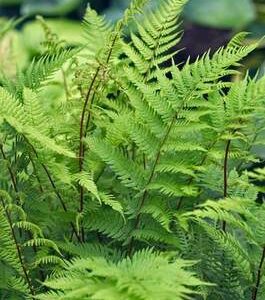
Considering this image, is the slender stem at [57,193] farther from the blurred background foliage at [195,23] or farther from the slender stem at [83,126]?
the blurred background foliage at [195,23]

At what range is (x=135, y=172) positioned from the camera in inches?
47.3

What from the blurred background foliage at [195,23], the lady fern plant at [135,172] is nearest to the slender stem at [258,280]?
the lady fern plant at [135,172]

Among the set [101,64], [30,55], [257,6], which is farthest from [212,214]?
[257,6]

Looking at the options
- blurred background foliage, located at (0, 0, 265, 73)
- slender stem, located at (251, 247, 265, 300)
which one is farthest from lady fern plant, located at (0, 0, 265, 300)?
blurred background foliage, located at (0, 0, 265, 73)

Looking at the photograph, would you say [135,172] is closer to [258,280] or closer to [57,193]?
[57,193]

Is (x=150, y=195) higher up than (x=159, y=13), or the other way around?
(x=159, y=13)

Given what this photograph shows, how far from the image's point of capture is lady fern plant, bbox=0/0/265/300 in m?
1.13

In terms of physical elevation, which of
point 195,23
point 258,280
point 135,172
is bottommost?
point 258,280

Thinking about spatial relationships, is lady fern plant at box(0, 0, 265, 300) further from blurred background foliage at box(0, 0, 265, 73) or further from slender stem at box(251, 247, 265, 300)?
blurred background foliage at box(0, 0, 265, 73)

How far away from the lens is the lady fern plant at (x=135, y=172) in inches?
44.6

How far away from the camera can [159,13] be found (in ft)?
4.04

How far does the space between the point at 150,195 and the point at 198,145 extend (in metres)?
Result: 0.13

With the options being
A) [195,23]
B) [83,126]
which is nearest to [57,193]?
[83,126]

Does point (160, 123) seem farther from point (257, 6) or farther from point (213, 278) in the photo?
point (257, 6)
